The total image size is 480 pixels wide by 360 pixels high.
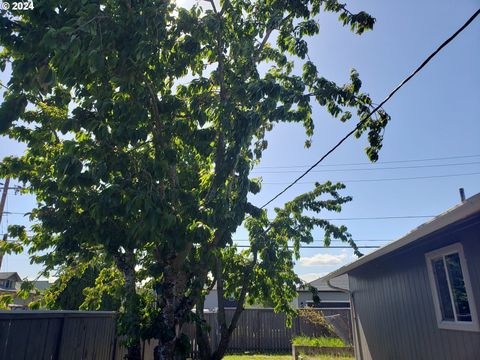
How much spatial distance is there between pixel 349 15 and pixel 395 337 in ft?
20.8

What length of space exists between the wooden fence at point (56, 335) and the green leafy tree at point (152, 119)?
1.95ft

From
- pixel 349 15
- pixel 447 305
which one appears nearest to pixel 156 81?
pixel 349 15

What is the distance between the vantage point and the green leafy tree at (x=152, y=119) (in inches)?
168

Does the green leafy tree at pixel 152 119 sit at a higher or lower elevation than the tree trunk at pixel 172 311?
higher

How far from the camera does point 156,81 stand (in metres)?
5.73

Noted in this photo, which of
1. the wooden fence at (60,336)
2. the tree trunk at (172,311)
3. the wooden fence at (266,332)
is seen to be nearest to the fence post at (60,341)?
the wooden fence at (60,336)

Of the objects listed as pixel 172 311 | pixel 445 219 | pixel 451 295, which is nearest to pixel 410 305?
pixel 451 295

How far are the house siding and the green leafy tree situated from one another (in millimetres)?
1931

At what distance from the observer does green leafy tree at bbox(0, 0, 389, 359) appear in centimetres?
426

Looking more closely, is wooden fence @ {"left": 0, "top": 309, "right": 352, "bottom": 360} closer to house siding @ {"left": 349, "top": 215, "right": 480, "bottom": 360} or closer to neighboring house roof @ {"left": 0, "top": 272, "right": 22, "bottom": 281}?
house siding @ {"left": 349, "top": 215, "right": 480, "bottom": 360}

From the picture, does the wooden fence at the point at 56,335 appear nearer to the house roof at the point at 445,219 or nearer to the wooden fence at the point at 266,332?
the house roof at the point at 445,219

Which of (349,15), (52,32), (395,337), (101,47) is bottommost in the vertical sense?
(395,337)

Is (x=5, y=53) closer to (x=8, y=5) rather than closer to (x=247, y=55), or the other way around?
(x=8, y=5)

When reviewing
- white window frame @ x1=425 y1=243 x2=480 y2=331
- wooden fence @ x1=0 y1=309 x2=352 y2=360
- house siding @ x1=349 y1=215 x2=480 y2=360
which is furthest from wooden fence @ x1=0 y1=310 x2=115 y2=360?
white window frame @ x1=425 y1=243 x2=480 y2=331
